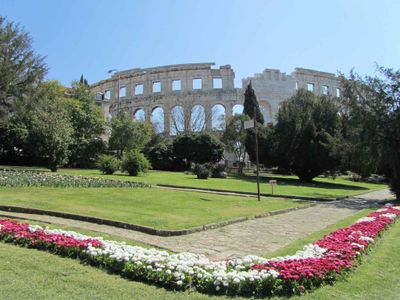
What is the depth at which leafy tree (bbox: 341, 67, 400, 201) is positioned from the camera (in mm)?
23156

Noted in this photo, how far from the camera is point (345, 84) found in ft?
81.0

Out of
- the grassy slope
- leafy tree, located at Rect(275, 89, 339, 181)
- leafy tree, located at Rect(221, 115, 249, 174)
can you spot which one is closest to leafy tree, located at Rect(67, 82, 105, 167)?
the grassy slope

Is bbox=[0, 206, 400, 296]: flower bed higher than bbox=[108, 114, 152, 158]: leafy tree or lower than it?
lower

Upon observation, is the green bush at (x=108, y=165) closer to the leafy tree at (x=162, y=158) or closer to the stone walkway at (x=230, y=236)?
the leafy tree at (x=162, y=158)

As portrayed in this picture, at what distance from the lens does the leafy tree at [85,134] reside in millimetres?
40453

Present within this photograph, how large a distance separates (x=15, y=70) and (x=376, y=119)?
2750 cm

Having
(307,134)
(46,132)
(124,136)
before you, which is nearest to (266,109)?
(307,134)

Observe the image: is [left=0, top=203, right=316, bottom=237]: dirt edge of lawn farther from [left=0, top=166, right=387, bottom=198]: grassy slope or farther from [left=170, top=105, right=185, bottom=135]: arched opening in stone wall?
[left=170, top=105, right=185, bottom=135]: arched opening in stone wall

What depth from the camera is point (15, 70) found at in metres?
29.5

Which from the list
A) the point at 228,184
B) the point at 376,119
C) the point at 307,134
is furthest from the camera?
the point at 307,134

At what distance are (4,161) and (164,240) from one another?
37.3m

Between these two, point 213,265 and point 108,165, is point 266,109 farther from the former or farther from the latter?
point 213,265

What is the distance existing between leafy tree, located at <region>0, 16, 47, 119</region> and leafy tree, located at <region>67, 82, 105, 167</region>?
9462mm

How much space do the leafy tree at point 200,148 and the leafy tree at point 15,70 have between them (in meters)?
18.9
